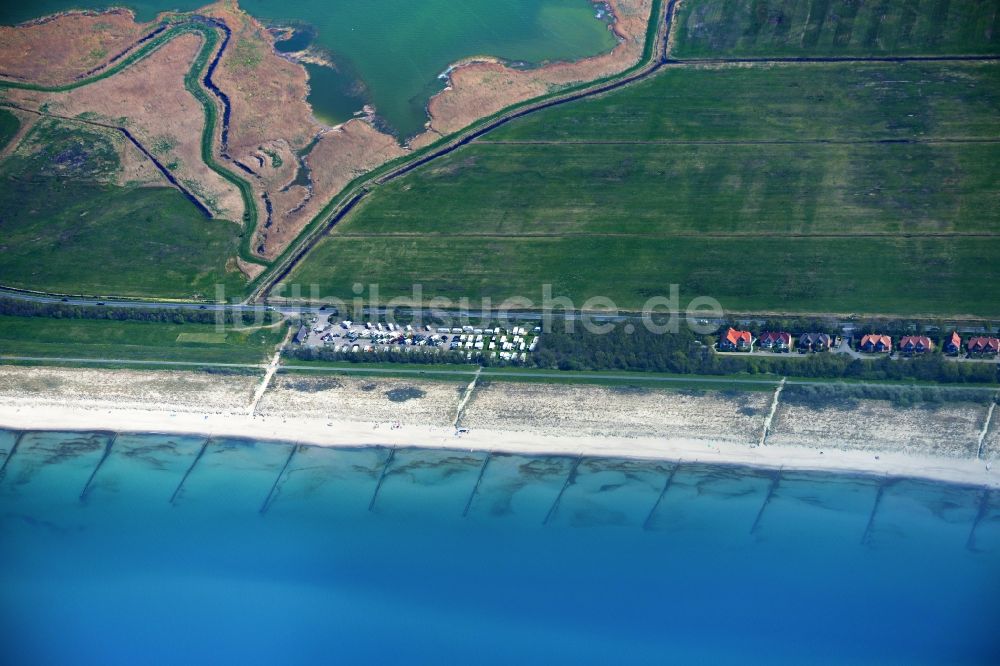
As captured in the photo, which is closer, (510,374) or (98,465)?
(98,465)

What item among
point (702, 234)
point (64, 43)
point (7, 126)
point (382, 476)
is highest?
point (64, 43)

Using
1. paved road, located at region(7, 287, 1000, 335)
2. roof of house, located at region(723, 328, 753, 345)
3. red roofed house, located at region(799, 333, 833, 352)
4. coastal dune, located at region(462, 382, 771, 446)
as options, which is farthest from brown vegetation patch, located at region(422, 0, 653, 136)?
red roofed house, located at region(799, 333, 833, 352)

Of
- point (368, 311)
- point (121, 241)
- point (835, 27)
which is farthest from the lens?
point (835, 27)

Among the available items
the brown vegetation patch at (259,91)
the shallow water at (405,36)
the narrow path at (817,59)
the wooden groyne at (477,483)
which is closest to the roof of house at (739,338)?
the wooden groyne at (477,483)

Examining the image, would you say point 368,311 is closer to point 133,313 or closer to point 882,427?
point 133,313

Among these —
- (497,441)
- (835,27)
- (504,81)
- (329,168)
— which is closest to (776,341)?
(497,441)

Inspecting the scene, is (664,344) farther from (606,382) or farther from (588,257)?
(588,257)
